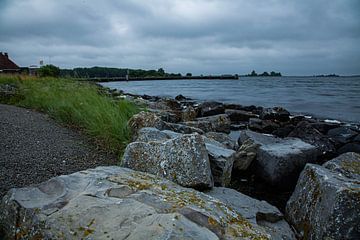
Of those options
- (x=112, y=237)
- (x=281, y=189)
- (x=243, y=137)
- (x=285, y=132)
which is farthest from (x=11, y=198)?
(x=285, y=132)

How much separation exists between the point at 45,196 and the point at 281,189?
4.16 metres

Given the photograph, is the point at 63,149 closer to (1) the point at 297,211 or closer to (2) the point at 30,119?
(2) the point at 30,119

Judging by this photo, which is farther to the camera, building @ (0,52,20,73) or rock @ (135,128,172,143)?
building @ (0,52,20,73)

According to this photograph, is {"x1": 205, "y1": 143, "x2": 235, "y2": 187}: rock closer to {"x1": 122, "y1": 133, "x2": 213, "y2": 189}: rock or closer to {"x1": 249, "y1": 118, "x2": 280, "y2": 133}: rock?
{"x1": 122, "y1": 133, "x2": 213, "y2": 189}: rock

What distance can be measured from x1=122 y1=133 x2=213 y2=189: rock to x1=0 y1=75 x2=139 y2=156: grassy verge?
5.60 feet

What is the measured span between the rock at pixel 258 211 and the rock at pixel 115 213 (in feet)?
2.98

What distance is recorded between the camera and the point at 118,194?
2.12 m

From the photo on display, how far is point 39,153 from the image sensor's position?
424 cm

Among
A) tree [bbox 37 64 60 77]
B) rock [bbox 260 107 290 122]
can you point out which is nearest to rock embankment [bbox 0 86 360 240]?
rock [bbox 260 107 290 122]

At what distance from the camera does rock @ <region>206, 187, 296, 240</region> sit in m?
3.01

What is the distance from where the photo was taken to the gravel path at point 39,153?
3.39 m

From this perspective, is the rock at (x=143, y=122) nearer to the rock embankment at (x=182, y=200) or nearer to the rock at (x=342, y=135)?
the rock embankment at (x=182, y=200)

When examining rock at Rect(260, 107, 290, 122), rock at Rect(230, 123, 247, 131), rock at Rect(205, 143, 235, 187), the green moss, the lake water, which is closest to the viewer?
rock at Rect(205, 143, 235, 187)

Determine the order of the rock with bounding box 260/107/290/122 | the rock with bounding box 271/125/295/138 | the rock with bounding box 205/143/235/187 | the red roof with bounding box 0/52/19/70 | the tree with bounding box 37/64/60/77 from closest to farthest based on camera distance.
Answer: the rock with bounding box 205/143/235/187 → the rock with bounding box 271/125/295/138 → the rock with bounding box 260/107/290/122 → the tree with bounding box 37/64/60/77 → the red roof with bounding box 0/52/19/70
